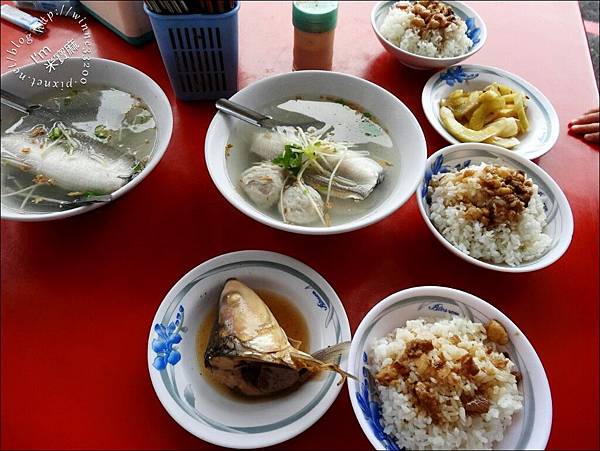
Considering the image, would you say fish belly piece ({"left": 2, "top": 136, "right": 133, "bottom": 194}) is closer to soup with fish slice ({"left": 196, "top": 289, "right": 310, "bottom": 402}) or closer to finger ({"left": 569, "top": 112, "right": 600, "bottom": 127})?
soup with fish slice ({"left": 196, "top": 289, "right": 310, "bottom": 402})

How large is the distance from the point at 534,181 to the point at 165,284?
41.6 inches

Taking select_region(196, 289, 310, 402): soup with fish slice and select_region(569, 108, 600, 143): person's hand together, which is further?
select_region(569, 108, 600, 143): person's hand

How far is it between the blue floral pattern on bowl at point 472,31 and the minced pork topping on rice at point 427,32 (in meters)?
0.03

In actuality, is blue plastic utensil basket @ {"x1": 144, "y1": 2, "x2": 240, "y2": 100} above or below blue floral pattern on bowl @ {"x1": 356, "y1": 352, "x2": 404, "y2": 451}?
above

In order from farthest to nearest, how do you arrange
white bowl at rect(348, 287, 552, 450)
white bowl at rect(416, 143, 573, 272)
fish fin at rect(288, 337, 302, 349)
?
1. white bowl at rect(416, 143, 573, 272)
2. fish fin at rect(288, 337, 302, 349)
3. white bowl at rect(348, 287, 552, 450)

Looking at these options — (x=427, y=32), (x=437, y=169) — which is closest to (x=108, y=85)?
(x=437, y=169)

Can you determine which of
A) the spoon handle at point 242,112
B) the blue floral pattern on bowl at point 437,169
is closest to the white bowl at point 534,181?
the blue floral pattern on bowl at point 437,169

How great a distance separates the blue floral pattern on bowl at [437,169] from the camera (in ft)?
3.91

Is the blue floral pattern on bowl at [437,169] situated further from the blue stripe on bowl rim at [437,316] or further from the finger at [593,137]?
the finger at [593,137]

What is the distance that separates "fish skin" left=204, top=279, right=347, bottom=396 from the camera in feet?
2.76

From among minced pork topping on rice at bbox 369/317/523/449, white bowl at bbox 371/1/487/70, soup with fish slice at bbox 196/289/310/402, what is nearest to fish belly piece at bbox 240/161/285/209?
soup with fish slice at bbox 196/289/310/402

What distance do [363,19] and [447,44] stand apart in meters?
0.43

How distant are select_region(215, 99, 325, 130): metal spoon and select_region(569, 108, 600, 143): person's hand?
901mm

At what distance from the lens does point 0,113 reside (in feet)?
2.28
